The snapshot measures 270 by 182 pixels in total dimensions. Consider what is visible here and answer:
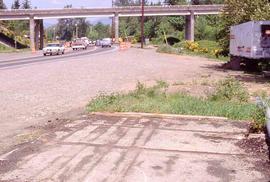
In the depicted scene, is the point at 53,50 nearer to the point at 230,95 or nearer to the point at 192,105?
the point at 230,95

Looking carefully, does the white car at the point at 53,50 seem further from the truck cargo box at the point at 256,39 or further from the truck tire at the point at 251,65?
the truck cargo box at the point at 256,39

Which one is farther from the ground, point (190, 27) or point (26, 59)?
point (190, 27)

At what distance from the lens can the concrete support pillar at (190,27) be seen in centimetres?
11381

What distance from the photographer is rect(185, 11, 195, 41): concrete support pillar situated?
Answer: 11381 cm

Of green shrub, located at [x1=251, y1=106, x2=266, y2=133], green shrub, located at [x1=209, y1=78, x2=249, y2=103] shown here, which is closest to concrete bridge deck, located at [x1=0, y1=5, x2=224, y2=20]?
green shrub, located at [x1=209, y1=78, x2=249, y2=103]

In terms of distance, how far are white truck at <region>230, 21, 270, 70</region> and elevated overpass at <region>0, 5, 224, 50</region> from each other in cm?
7176

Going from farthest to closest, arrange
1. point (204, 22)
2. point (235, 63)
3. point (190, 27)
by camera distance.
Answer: point (204, 22) < point (190, 27) < point (235, 63)

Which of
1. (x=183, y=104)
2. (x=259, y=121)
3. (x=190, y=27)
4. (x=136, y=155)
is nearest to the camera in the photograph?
(x=136, y=155)

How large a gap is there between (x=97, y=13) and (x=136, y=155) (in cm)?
10349

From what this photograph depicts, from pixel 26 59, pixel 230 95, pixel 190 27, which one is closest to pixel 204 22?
pixel 190 27

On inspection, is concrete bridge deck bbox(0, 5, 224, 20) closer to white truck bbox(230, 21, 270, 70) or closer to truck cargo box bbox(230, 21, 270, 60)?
white truck bbox(230, 21, 270, 70)

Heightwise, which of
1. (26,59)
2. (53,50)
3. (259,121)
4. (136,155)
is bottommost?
(26,59)

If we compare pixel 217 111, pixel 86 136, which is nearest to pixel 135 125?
pixel 86 136

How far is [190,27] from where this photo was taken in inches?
4505
